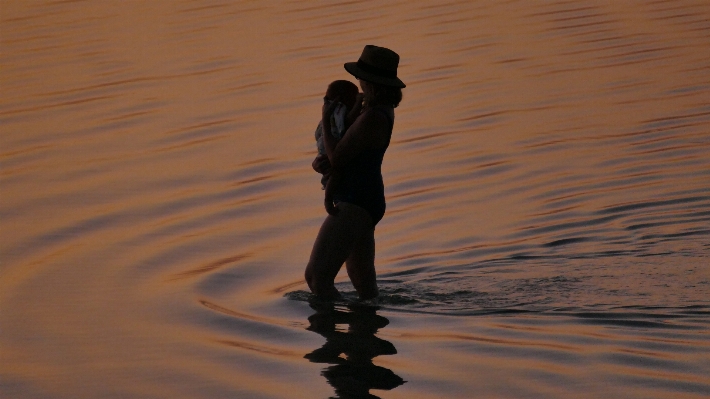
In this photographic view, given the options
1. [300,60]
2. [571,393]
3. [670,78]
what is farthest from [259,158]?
[571,393]

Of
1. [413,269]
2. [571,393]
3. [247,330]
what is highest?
[413,269]

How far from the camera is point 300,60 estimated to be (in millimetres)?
17047

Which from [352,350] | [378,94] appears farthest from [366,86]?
[352,350]

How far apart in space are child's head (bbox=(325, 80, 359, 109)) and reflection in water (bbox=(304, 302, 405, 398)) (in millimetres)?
1269

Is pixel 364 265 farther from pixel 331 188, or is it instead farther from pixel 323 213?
pixel 323 213

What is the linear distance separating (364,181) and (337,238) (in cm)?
37

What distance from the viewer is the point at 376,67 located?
7441mm

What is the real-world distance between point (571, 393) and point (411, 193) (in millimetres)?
5494

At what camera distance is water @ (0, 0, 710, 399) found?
6.89 meters

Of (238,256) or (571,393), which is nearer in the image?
(571,393)

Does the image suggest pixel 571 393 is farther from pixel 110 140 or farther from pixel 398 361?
pixel 110 140

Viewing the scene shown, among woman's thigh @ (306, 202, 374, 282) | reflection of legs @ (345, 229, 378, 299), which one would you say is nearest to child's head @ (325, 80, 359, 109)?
woman's thigh @ (306, 202, 374, 282)

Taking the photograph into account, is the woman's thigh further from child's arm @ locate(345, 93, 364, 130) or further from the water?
child's arm @ locate(345, 93, 364, 130)

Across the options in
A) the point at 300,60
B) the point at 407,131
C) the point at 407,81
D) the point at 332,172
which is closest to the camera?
→ the point at 332,172
